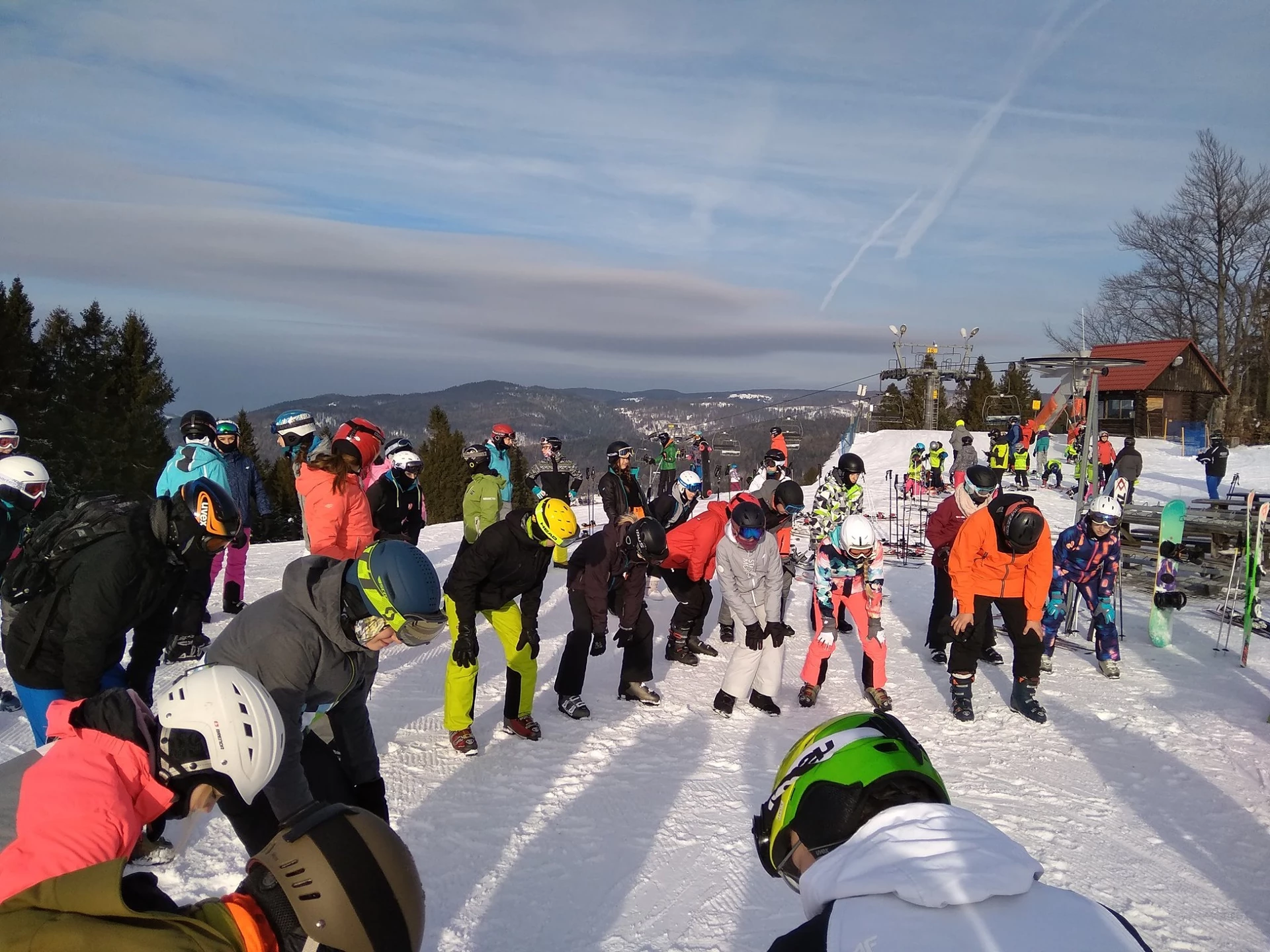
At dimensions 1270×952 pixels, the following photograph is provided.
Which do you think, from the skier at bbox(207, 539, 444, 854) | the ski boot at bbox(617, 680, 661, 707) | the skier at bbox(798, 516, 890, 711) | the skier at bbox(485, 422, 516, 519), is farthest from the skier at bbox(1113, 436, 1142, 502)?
the skier at bbox(207, 539, 444, 854)

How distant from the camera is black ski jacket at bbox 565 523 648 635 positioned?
6.35 m

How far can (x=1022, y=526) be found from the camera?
6133 mm

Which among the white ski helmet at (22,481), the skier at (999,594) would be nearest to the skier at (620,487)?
the skier at (999,594)

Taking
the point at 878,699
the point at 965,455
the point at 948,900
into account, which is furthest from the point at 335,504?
the point at 965,455

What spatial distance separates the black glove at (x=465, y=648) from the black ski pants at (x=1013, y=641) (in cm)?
397

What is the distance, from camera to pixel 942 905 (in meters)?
1.26

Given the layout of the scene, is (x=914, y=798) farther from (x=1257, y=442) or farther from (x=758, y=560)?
(x=1257, y=442)

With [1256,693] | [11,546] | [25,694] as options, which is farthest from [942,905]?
[1256,693]

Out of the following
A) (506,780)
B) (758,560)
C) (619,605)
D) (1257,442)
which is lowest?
(506,780)

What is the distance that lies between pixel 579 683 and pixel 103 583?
371 centimetres

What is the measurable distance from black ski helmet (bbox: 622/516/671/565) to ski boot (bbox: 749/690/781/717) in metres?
1.41

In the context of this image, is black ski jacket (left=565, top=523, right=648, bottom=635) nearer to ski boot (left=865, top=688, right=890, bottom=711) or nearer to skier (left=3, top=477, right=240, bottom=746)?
ski boot (left=865, top=688, right=890, bottom=711)

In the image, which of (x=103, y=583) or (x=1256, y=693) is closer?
(x=103, y=583)

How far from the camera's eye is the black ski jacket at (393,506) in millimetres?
7766
